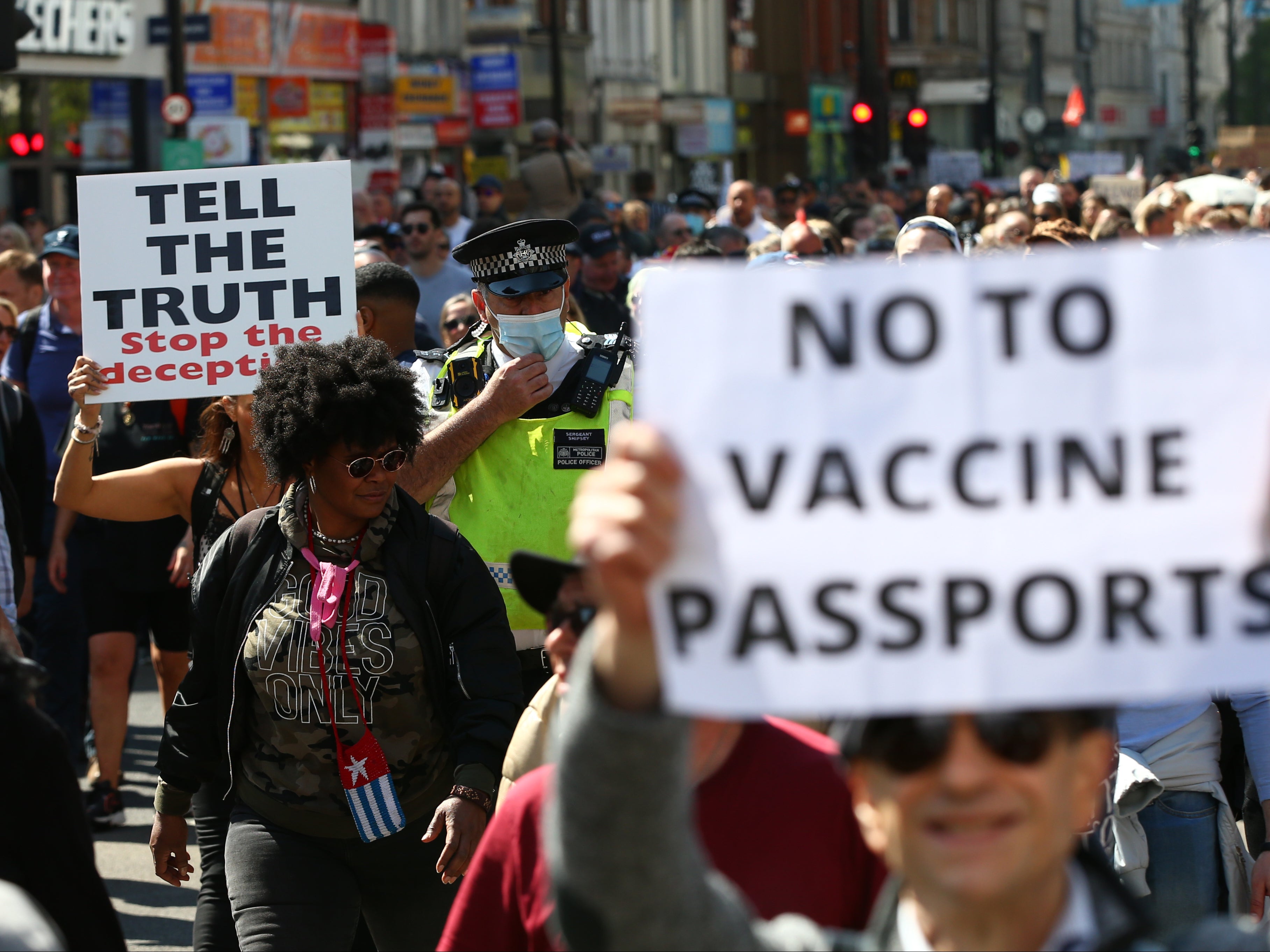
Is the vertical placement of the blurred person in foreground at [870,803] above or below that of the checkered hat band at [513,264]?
below

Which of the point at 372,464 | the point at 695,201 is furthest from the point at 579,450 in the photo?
the point at 695,201

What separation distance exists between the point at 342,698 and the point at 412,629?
0.22 meters

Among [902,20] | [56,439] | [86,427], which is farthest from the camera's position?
[902,20]

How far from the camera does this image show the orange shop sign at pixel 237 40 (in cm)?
2717

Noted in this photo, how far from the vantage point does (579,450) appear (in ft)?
16.9

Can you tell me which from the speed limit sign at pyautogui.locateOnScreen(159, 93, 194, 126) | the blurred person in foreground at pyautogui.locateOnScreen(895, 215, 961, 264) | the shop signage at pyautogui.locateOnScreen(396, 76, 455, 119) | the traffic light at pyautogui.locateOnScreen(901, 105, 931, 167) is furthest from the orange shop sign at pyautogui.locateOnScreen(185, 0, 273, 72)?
the blurred person in foreground at pyautogui.locateOnScreen(895, 215, 961, 264)

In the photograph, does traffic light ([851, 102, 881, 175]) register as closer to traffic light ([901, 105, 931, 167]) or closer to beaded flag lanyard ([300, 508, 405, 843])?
traffic light ([901, 105, 931, 167])

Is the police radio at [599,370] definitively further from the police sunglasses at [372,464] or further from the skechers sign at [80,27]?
the skechers sign at [80,27]

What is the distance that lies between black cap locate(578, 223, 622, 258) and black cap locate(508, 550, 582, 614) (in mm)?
7683

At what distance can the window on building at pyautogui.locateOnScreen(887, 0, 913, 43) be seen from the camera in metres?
66.1

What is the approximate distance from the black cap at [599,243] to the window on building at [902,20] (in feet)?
190

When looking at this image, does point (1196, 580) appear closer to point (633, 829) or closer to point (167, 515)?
point (633, 829)

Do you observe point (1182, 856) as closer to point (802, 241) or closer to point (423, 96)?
point (802, 241)

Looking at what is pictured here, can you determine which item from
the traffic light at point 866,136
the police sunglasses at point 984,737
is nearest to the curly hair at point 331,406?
the police sunglasses at point 984,737
